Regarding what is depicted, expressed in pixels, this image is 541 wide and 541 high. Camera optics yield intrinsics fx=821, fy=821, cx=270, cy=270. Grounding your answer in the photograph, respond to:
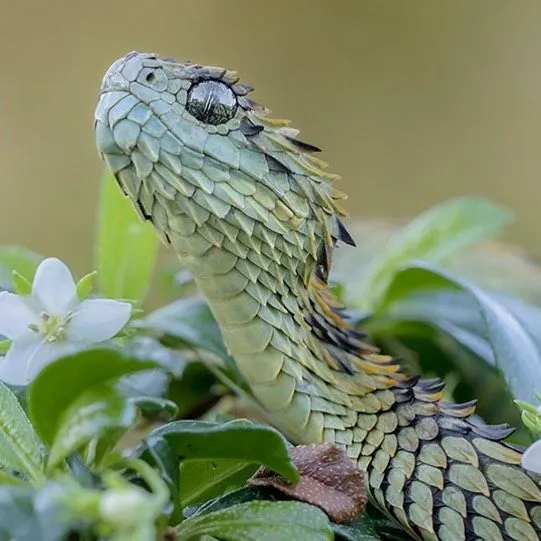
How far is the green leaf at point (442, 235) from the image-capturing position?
86 cm

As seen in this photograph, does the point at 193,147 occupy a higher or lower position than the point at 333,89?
lower

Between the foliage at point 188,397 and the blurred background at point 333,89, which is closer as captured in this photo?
the foliage at point 188,397

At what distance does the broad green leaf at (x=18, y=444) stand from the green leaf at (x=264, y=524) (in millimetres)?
73

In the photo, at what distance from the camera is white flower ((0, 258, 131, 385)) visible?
0.43 metres

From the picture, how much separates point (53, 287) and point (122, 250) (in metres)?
0.22

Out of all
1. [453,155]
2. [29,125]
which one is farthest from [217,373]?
[453,155]

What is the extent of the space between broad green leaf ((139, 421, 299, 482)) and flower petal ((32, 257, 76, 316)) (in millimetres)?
100

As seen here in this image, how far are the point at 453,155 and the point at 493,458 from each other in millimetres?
1720

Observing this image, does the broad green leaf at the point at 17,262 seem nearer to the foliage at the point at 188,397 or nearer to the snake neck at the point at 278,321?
the foliage at the point at 188,397

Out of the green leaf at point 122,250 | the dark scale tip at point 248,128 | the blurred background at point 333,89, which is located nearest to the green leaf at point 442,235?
the green leaf at point 122,250

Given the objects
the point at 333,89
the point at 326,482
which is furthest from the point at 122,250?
the point at 333,89

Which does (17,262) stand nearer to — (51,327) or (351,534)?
(51,327)

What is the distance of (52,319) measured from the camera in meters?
0.43

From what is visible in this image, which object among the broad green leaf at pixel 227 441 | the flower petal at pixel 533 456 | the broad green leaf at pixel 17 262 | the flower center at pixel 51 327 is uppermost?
the broad green leaf at pixel 17 262
